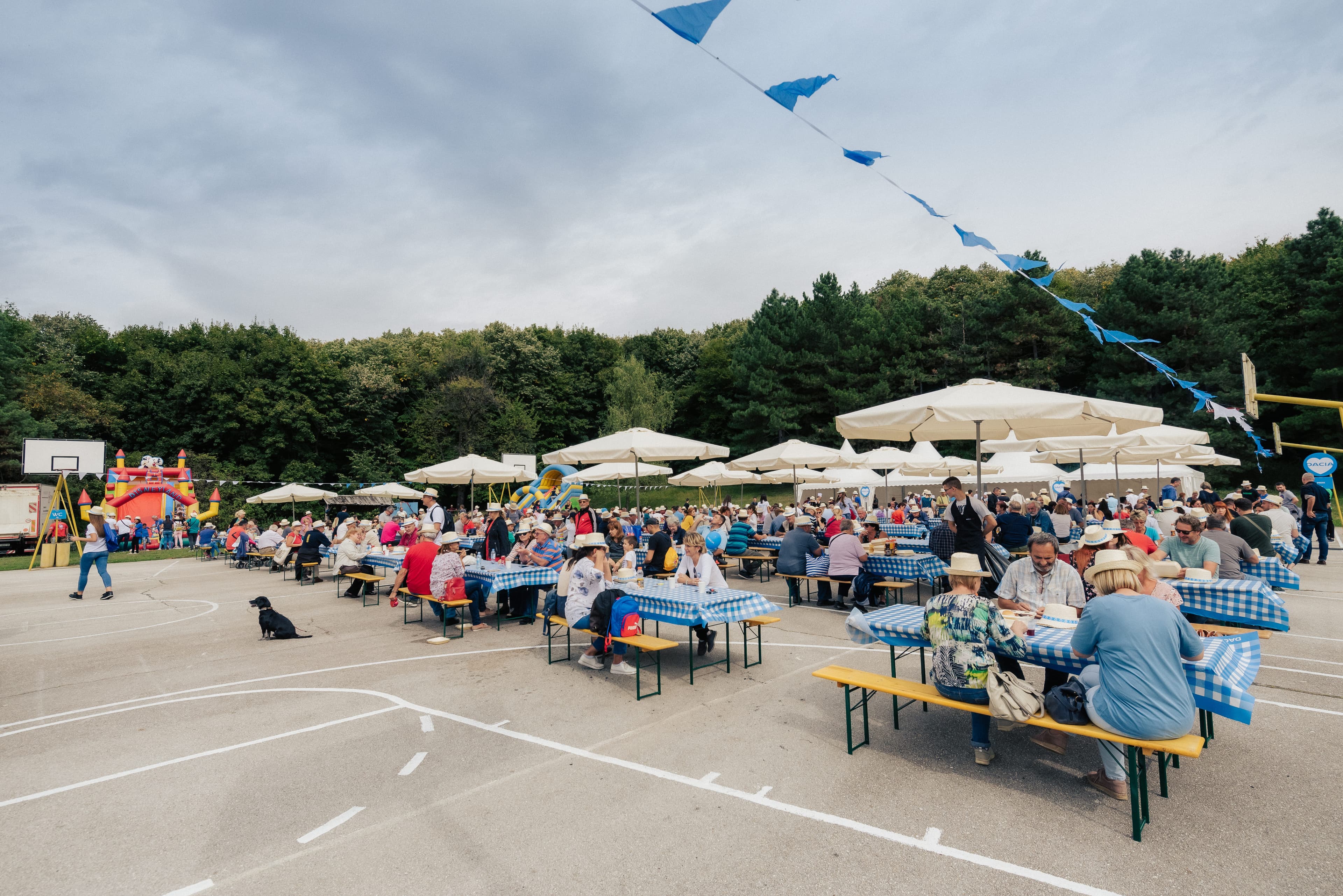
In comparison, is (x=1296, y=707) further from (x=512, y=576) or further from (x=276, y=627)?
(x=276, y=627)

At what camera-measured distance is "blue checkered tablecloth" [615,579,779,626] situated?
6328mm

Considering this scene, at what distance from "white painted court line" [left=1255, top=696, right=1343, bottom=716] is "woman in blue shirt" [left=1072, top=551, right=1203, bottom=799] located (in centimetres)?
262

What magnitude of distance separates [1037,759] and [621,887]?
10.0 ft

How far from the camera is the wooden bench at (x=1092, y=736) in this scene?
136 inches

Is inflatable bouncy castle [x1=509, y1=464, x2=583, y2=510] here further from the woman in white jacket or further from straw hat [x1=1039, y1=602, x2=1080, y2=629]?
straw hat [x1=1039, y1=602, x2=1080, y2=629]

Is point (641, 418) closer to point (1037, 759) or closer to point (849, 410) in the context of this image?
point (849, 410)

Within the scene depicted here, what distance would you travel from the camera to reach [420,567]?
9828mm

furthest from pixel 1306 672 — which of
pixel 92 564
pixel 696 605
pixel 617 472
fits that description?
pixel 92 564

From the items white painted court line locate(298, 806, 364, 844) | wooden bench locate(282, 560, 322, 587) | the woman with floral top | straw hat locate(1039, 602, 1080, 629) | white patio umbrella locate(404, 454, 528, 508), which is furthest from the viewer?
white patio umbrella locate(404, 454, 528, 508)

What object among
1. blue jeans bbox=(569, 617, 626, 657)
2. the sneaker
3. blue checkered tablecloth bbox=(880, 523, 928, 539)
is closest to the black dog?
blue jeans bbox=(569, 617, 626, 657)

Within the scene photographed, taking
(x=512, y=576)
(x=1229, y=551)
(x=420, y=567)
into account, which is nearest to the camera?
(x=1229, y=551)

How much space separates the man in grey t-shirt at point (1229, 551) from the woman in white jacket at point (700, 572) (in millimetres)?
5327

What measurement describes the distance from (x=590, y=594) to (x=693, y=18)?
5422mm

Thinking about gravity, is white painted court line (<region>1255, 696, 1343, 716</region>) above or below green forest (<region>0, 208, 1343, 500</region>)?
below
